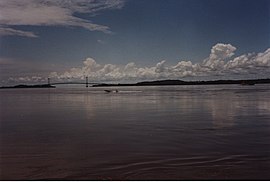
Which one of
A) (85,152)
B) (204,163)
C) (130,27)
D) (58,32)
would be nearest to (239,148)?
(204,163)

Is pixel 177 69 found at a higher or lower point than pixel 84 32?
lower

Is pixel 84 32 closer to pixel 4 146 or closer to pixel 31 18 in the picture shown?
pixel 31 18

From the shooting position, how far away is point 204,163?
2639 mm

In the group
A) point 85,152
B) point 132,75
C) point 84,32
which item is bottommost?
point 85,152

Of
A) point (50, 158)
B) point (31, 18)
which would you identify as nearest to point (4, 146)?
point (50, 158)

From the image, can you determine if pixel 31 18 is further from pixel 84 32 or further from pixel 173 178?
pixel 173 178

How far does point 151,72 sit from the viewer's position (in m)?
5.36

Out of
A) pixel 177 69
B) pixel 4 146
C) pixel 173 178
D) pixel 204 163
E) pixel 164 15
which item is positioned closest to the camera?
pixel 173 178

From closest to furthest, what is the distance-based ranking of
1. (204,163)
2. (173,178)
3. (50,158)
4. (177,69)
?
(173,178), (204,163), (50,158), (177,69)

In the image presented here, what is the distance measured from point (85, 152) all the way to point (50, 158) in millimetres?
375

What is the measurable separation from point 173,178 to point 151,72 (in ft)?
10.5

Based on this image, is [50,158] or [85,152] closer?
[50,158]

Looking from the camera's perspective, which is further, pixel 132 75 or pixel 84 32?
pixel 132 75

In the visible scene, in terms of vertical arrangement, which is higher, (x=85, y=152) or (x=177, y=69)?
(x=177, y=69)
